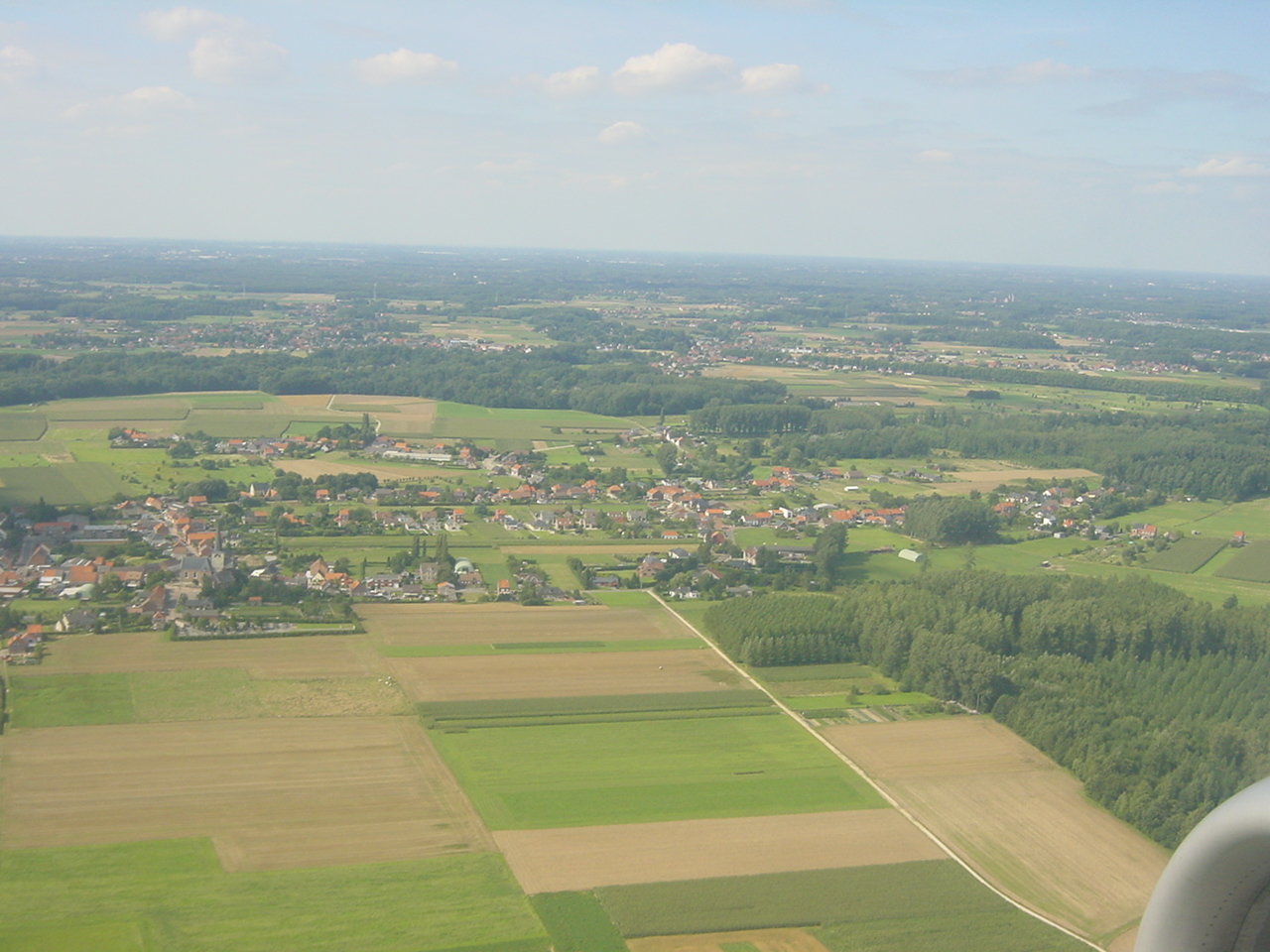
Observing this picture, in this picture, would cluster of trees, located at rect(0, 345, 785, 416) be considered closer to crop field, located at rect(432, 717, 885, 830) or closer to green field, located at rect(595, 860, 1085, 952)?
crop field, located at rect(432, 717, 885, 830)

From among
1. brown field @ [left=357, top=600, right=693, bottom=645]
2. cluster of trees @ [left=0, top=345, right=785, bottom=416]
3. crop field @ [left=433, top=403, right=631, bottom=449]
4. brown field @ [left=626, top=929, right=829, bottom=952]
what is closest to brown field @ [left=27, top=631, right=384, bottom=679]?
brown field @ [left=357, top=600, right=693, bottom=645]

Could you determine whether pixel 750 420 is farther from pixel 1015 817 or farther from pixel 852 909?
pixel 852 909

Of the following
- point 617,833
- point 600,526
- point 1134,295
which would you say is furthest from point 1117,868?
point 1134,295

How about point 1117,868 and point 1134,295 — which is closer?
point 1117,868

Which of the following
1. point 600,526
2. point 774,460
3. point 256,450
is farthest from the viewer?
point 774,460

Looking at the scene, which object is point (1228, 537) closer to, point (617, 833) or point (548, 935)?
point (617, 833)

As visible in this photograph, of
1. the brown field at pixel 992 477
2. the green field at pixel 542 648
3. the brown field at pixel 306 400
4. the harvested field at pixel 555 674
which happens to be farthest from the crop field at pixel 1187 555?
the brown field at pixel 306 400

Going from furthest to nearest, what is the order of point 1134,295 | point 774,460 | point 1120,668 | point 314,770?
point 1134,295, point 774,460, point 1120,668, point 314,770
